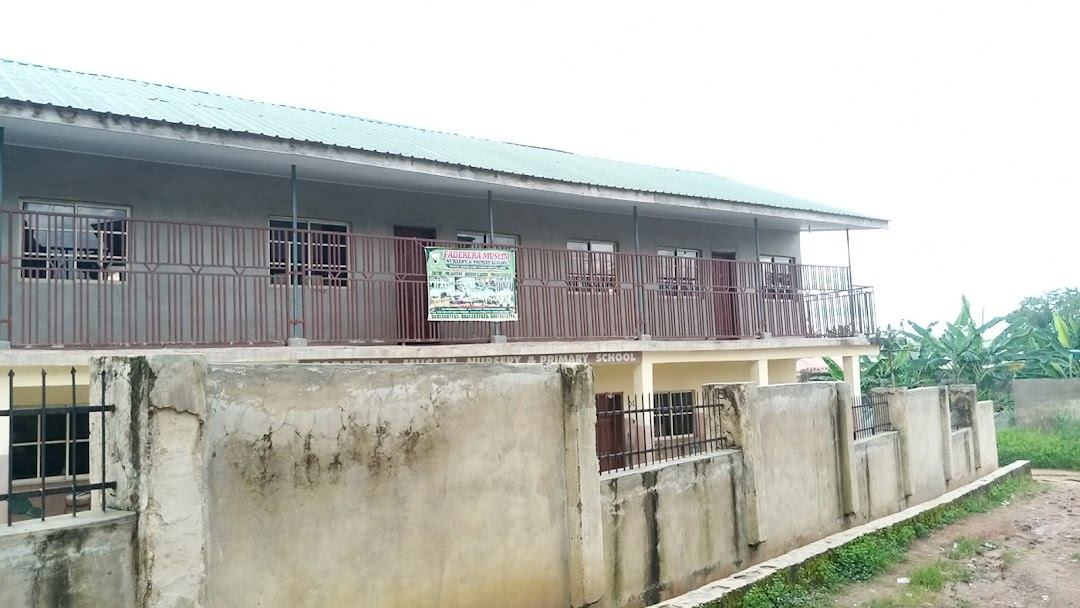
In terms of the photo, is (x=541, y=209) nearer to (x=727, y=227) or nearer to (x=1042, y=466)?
(x=727, y=227)

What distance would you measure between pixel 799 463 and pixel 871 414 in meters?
2.90

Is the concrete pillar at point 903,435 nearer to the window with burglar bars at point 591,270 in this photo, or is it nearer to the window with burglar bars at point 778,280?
the window with burglar bars at point 778,280

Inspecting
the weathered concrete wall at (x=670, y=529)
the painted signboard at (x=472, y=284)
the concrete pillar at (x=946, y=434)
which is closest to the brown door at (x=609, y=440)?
the weathered concrete wall at (x=670, y=529)

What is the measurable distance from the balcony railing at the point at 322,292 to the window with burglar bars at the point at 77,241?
0.10 feet

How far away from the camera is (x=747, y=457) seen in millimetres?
8875

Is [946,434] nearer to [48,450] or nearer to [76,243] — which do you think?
[76,243]

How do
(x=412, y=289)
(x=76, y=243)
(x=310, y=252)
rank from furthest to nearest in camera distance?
1. (x=412, y=289)
2. (x=310, y=252)
3. (x=76, y=243)

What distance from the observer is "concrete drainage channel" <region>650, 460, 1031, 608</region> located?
7477mm

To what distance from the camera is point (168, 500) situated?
4.36m

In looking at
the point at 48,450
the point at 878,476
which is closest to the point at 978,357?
the point at 878,476

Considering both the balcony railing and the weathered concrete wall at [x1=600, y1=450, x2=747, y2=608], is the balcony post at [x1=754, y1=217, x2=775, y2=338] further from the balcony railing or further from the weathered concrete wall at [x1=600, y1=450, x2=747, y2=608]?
the weathered concrete wall at [x1=600, y1=450, x2=747, y2=608]

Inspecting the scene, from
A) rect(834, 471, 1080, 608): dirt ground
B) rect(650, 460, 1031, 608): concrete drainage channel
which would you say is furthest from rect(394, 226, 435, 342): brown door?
rect(834, 471, 1080, 608): dirt ground

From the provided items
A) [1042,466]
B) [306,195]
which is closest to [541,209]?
[306,195]

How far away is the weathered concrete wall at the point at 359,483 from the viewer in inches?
174
